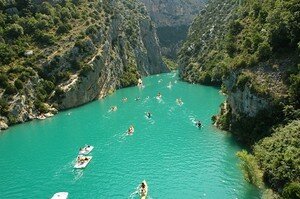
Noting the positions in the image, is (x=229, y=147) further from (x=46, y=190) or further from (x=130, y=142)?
(x=46, y=190)

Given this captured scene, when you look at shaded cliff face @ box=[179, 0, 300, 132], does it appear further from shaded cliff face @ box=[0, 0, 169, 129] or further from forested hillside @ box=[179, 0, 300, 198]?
shaded cliff face @ box=[0, 0, 169, 129]

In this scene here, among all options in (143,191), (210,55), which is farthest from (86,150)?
(210,55)

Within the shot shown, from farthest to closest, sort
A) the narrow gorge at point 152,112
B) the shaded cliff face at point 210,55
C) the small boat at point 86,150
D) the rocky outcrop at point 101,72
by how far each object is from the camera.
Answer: the shaded cliff face at point 210,55, the rocky outcrop at point 101,72, the small boat at point 86,150, the narrow gorge at point 152,112

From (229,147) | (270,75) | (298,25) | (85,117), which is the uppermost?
(298,25)

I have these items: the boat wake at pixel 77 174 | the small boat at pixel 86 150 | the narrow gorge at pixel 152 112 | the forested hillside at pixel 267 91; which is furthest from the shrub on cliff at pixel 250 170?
the small boat at pixel 86 150

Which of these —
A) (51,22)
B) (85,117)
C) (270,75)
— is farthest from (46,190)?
(51,22)

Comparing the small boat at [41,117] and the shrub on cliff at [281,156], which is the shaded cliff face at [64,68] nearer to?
the small boat at [41,117]

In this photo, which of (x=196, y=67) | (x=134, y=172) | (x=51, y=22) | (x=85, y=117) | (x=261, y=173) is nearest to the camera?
(x=261, y=173)

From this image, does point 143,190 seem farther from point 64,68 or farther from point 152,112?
point 64,68
